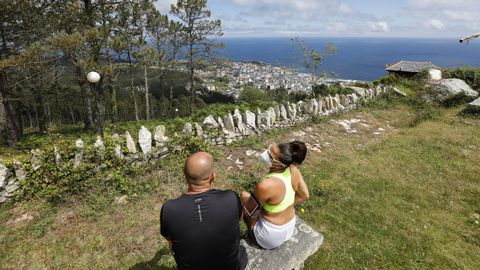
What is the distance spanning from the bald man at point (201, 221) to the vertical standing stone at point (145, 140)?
3.70 meters

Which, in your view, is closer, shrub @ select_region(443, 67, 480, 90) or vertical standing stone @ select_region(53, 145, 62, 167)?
vertical standing stone @ select_region(53, 145, 62, 167)

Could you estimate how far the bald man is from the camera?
2344 millimetres

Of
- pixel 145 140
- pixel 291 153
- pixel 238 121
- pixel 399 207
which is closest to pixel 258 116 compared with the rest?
pixel 238 121

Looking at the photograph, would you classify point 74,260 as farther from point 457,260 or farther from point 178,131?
point 457,260

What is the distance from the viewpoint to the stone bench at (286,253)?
10.2ft

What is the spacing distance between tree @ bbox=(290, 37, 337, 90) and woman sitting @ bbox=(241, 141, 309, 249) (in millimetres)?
12926

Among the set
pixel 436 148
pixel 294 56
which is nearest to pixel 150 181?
pixel 436 148

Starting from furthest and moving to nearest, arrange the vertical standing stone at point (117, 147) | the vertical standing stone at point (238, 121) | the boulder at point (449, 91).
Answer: the boulder at point (449, 91), the vertical standing stone at point (238, 121), the vertical standing stone at point (117, 147)

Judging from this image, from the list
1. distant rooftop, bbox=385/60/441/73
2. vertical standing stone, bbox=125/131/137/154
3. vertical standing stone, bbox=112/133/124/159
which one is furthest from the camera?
distant rooftop, bbox=385/60/441/73

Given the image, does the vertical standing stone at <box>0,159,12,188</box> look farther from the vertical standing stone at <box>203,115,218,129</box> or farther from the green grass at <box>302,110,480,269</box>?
the green grass at <box>302,110,480,269</box>

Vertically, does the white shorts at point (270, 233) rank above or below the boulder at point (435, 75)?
below

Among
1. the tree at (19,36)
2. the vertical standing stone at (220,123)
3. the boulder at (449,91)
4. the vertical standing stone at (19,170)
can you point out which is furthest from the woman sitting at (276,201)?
the boulder at (449,91)

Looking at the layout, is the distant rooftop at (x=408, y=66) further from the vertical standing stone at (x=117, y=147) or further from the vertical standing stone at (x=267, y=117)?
the vertical standing stone at (x=117, y=147)

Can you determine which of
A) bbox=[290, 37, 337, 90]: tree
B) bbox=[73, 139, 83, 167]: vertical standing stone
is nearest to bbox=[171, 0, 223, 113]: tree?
bbox=[290, 37, 337, 90]: tree
